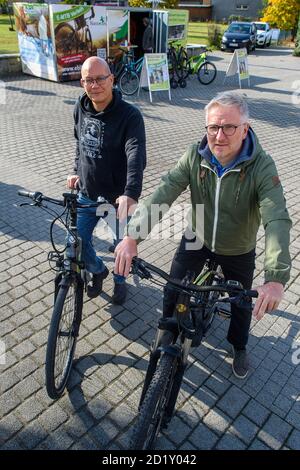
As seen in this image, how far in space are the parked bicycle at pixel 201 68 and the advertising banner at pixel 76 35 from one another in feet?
11.1

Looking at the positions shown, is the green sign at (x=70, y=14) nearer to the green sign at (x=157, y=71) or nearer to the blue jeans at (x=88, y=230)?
the green sign at (x=157, y=71)

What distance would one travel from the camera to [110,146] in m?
3.01

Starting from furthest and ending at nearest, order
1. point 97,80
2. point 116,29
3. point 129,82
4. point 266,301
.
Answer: point 116,29 → point 129,82 → point 97,80 → point 266,301

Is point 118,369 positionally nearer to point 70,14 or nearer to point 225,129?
point 225,129

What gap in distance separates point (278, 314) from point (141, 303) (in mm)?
1444

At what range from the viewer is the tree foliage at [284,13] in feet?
106

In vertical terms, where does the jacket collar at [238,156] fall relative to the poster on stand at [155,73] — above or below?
above

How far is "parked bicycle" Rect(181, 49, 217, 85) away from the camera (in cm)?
1465

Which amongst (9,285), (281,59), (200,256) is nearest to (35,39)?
(9,285)

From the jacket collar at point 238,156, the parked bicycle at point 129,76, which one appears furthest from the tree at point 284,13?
the jacket collar at point 238,156

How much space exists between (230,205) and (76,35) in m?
13.2

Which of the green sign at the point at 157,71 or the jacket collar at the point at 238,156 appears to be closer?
the jacket collar at the point at 238,156

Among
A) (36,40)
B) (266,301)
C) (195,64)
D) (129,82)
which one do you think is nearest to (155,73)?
(129,82)

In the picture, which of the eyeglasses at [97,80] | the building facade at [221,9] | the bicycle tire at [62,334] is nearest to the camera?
the bicycle tire at [62,334]
